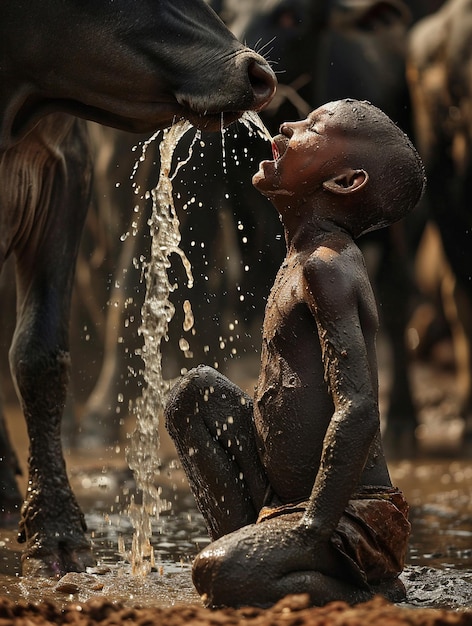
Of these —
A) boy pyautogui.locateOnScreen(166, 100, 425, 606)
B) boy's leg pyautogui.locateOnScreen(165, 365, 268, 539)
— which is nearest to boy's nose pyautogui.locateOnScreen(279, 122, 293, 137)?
boy pyautogui.locateOnScreen(166, 100, 425, 606)

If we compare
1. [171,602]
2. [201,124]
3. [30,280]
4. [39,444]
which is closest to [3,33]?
[201,124]

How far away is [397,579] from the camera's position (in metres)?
3.28

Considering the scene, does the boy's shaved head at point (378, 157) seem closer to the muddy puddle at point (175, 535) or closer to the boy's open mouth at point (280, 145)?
the boy's open mouth at point (280, 145)

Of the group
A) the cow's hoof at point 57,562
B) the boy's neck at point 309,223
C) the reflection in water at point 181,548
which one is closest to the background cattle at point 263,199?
the reflection in water at point 181,548

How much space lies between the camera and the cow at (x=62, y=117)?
11.6 ft

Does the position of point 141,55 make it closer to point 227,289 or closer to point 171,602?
point 171,602

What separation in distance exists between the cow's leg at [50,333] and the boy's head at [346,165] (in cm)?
A: 95

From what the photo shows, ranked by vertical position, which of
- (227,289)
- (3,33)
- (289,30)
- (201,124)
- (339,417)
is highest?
(289,30)

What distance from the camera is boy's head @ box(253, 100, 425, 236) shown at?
3.34 meters

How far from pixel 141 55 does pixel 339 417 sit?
111cm

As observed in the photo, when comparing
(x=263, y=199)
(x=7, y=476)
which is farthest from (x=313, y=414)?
(x=263, y=199)

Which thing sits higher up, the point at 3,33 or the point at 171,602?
the point at 3,33

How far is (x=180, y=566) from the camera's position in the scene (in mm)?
3785

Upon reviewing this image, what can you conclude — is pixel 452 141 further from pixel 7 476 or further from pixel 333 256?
pixel 333 256
